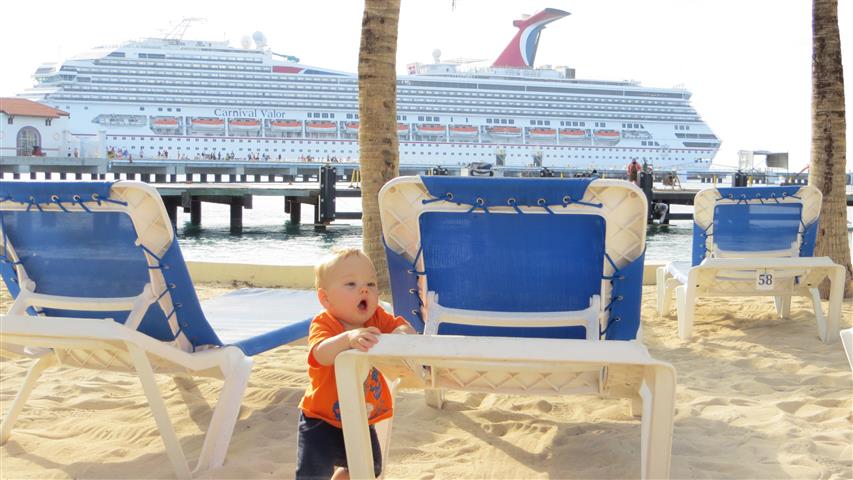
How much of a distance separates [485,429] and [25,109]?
4182 cm

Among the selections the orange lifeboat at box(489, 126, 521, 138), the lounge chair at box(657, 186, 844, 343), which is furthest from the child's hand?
the orange lifeboat at box(489, 126, 521, 138)

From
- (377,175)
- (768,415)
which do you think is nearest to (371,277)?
(768,415)

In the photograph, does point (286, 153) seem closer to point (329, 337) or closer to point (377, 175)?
point (377, 175)

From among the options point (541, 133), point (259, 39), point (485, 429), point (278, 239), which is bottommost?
point (278, 239)

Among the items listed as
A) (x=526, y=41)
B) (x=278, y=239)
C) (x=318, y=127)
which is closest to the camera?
(x=278, y=239)

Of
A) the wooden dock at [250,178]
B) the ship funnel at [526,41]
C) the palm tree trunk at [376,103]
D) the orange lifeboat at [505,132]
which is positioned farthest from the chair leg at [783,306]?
the ship funnel at [526,41]

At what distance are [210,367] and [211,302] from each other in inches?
35.0

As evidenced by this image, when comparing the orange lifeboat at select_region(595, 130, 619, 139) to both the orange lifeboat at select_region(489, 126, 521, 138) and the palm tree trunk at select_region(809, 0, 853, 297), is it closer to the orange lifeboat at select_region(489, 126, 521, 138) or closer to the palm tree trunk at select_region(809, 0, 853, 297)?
the orange lifeboat at select_region(489, 126, 521, 138)

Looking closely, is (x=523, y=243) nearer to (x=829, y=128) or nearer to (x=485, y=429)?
(x=485, y=429)

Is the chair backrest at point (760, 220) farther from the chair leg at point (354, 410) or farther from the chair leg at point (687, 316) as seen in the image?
the chair leg at point (354, 410)

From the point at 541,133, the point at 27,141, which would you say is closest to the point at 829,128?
the point at 27,141

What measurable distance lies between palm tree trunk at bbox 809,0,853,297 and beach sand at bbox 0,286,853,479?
186 centimetres

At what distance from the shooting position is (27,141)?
39031 mm

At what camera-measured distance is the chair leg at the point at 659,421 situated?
1129mm
